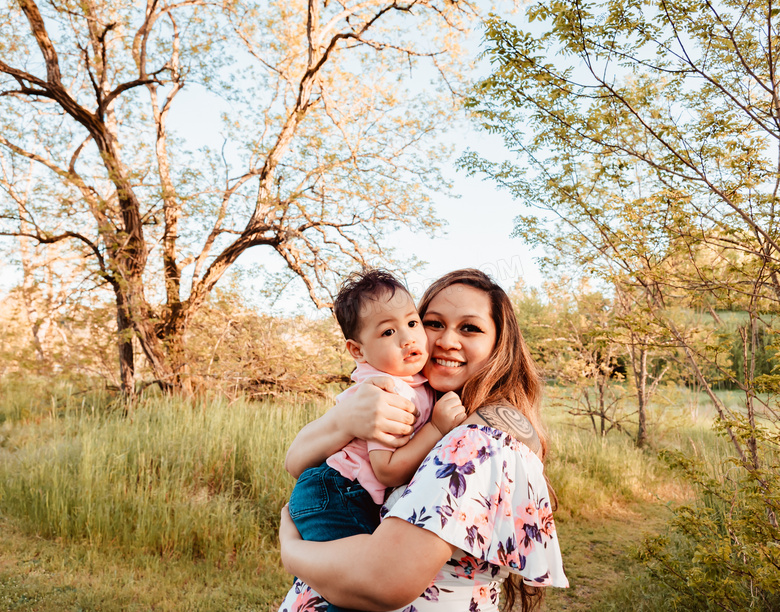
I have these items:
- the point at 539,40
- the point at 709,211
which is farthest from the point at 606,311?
the point at 539,40

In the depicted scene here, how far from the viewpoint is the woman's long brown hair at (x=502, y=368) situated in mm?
1621

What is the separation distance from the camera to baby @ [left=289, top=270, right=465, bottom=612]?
1503 millimetres

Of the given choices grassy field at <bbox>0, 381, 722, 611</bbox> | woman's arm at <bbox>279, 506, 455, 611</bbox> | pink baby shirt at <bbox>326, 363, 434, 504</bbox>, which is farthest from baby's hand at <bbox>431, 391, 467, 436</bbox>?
grassy field at <bbox>0, 381, 722, 611</bbox>

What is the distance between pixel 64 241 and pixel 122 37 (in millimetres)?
3606

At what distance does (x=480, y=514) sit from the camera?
1.35 m

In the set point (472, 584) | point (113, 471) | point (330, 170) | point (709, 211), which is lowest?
point (113, 471)

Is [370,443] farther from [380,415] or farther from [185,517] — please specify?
[185,517]

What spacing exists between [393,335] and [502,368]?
0.36m

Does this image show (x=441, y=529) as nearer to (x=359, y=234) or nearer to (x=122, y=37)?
(x=359, y=234)

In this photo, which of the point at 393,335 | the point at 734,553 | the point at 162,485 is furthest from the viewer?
the point at 162,485

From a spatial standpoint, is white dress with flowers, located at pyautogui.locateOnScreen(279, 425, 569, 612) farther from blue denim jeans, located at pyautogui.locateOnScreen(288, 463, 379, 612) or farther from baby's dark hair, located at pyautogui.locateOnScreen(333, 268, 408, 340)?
baby's dark hair, located at pyautogui.locateOnScreen(333, 268, 408, 340)

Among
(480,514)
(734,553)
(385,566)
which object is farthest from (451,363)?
(734,553)

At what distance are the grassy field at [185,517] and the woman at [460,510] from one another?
274 cm

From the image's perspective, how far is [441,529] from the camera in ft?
4.19
